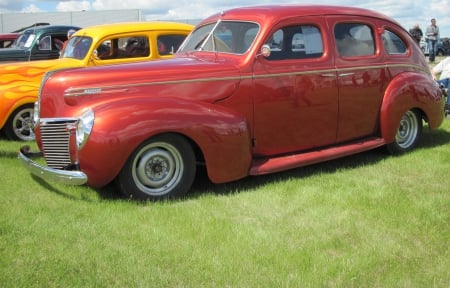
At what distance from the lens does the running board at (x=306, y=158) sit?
17.1 feet

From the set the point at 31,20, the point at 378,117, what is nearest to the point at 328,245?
the point at 378,117

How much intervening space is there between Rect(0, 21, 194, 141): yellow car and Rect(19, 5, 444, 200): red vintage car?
2192 mm

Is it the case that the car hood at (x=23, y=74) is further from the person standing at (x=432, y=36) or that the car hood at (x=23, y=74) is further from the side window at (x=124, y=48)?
the person standing at (x=432, y=36)

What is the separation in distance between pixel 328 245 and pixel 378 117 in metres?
2.80

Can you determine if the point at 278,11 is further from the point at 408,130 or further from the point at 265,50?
the point at 408,130

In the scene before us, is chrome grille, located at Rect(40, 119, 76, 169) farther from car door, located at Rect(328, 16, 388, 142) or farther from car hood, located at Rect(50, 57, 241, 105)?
car door, located at Rect(328, 16, 388, 142)

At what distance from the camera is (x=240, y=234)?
4.04m

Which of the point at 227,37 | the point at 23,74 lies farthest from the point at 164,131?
the point at 23,74

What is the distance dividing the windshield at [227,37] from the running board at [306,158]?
3.82 feet

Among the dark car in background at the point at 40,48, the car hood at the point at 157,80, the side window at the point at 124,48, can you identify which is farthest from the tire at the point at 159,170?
the dark car in background at the point at 40,48

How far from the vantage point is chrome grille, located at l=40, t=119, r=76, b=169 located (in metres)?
4.77

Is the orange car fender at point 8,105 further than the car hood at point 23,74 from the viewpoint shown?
No

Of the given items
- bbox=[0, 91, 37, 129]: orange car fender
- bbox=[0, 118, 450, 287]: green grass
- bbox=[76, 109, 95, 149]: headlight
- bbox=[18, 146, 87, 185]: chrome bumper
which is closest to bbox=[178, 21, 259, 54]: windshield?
bbox=[0, 118, 450, 287]: green grass

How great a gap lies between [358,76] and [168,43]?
3.64 m
